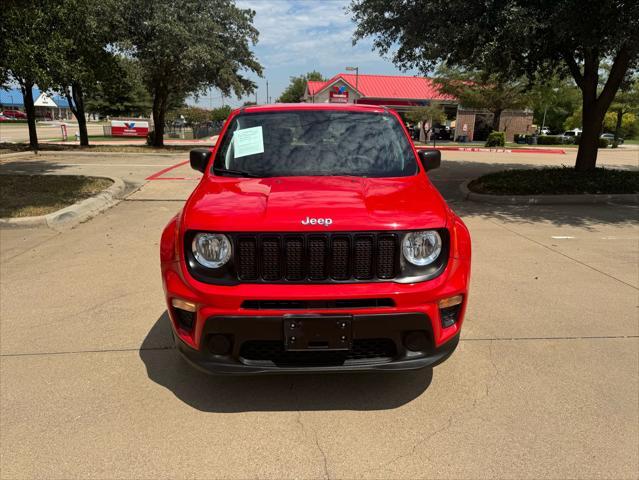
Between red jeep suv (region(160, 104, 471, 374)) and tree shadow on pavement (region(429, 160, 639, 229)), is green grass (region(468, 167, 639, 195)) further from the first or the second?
red jeep suv (region(160, 104, 471, 374))

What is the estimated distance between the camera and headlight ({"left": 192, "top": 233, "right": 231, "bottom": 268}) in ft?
8.66

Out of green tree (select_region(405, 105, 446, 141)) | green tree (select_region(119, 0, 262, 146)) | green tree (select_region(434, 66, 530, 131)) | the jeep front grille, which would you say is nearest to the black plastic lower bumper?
the jeep front grille

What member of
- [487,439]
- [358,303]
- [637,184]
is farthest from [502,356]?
[637,184]

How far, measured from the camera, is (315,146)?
3717 millimetres

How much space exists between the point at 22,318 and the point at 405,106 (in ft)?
148

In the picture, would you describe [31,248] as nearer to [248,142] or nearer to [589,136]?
[248,142]

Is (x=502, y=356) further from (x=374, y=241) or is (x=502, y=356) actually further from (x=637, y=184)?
(x=637, y=184)

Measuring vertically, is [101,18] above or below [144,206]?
above

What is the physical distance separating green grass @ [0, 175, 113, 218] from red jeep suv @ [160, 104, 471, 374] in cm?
621

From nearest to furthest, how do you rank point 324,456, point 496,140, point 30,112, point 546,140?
point 324,456 → point 30,112 → point 496,140 → point 546,140

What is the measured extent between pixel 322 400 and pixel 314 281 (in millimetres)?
854

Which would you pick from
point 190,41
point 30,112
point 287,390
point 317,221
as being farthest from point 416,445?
point 30,112

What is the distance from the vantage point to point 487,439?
8.63ft

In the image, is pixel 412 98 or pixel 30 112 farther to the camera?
pixel 412 98
